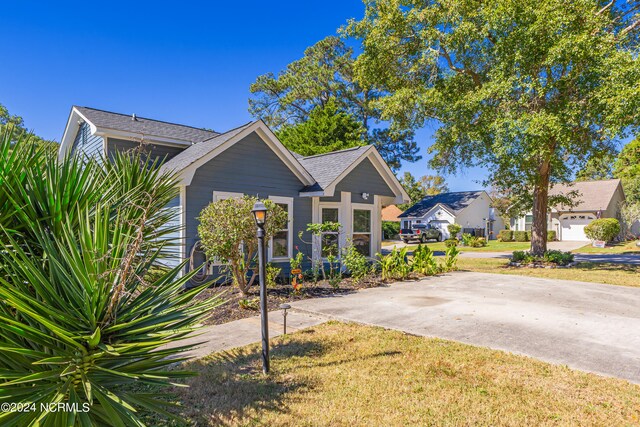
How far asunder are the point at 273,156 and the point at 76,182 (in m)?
8.42

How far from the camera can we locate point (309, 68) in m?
30.3

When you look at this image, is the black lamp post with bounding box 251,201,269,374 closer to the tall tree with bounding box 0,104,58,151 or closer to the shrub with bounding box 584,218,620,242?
the tall tree with bounding box 0,104,58,151

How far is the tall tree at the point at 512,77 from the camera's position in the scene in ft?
39.5

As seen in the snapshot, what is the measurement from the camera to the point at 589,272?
541 inches

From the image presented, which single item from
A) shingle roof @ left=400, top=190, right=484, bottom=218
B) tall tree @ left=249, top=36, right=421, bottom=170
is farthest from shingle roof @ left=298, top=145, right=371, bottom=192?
shingle roof @ left=400, top=190, right=484, bottom=218

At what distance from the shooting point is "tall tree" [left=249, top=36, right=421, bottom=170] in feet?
101

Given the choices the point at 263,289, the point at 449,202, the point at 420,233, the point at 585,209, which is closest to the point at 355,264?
the point at 263,289

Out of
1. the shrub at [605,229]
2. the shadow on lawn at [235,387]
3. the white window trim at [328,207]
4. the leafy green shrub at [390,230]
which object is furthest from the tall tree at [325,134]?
the shadow on lawn at [235,387]

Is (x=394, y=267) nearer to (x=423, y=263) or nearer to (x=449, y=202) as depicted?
(x=423, y=263)

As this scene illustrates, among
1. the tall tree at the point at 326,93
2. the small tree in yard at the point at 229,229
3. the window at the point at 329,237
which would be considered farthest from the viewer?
the tall tree at the point at 326,93

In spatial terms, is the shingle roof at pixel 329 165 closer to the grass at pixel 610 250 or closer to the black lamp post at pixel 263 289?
the black lamp post at pixel 263 289

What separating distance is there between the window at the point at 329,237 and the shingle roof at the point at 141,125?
18.0 feet

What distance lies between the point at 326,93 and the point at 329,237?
22.5 m

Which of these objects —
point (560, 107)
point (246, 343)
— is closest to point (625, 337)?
point (246, 343)
